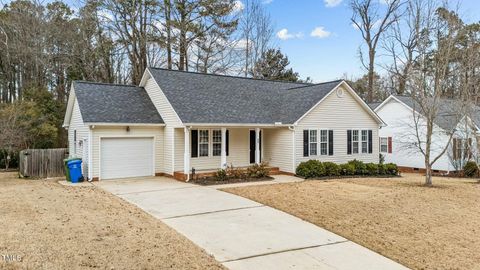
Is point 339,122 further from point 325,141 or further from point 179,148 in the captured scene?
point 179,148

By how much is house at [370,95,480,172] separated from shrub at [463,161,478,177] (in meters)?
0.60

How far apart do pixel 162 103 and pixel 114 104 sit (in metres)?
2.26

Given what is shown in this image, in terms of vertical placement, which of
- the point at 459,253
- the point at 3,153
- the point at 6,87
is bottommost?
the point at 459,253

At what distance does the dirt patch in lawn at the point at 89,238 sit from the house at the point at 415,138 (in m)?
18.6

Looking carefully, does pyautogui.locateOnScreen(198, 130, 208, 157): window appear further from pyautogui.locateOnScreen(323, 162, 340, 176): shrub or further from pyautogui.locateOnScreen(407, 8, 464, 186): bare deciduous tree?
pyautogui.locateOnScreen(407, 8, 464, 186): bare deciduous tree

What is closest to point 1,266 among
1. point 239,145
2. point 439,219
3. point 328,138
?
point 439,219

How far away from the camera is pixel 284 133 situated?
18.1 metres

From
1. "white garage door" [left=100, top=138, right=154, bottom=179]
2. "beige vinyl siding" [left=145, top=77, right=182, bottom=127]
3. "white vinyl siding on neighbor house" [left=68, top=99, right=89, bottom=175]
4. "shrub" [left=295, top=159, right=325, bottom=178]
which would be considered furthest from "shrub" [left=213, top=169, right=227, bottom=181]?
"white vinyl siding on neighbor house" [left=68, top=99, right=89, bottom=175]

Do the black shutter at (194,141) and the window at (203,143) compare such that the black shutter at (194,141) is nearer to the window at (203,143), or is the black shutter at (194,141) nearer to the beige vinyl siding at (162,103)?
the window at (203,143)

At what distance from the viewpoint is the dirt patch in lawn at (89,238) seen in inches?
222

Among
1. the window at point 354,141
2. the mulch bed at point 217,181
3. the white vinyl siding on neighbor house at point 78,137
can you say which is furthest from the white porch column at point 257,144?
the white vinyl siding on neighbor house at point 78,137

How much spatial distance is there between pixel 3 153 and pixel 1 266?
19.1m

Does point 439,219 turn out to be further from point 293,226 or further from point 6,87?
point 6,87

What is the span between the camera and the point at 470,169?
21.4 metres
